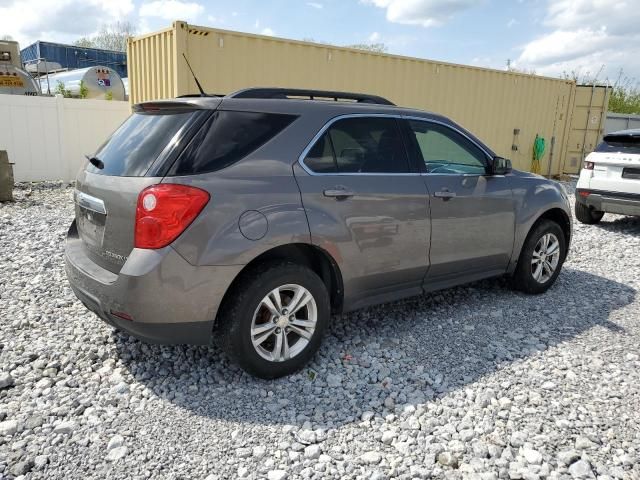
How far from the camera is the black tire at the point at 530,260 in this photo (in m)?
4.85

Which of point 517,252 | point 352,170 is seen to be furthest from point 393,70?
point 352,170

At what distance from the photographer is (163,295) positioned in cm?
285

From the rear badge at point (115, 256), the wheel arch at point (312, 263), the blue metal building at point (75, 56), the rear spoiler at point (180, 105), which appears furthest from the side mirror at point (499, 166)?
the blue metal building at point (75, 56)

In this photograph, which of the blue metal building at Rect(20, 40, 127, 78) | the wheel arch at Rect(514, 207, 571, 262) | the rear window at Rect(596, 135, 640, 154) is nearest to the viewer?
the wheel arch at Rect(514, 207, 571, 262)

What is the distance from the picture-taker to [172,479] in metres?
2.45

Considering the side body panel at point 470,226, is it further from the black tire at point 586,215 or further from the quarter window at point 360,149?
the black tire at point 586,215

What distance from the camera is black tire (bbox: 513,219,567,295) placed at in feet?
15.9

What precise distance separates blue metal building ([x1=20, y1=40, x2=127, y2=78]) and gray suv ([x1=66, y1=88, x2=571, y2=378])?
2657 cm

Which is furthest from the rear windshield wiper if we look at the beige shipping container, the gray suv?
the beige shipping container

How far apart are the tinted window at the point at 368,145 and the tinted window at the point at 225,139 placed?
1.44 feet

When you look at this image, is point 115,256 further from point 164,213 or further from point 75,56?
point 75,56

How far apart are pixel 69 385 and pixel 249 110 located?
6.54ft

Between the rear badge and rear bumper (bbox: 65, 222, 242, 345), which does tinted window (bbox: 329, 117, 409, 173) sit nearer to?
rear bumper (bbox: 65, 222, 242, 345)

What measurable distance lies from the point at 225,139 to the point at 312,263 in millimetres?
1006
